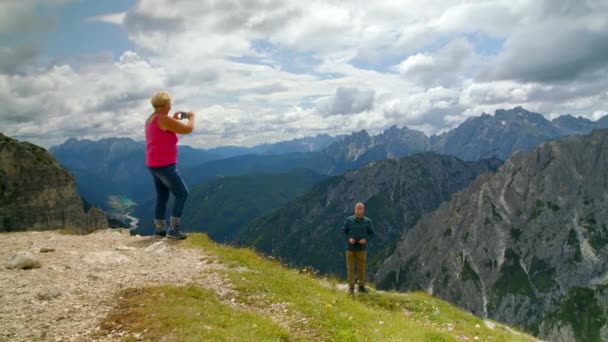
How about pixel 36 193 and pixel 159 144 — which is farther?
pixel 36 193

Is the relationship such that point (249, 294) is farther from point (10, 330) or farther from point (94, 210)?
point (94, 210)

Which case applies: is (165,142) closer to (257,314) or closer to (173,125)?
(173,125)

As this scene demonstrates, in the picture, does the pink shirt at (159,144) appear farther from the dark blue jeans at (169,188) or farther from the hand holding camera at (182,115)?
the hand holding camera at (182,115)

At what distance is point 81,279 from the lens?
42.8 ft

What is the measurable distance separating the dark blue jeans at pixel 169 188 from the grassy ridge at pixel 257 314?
3.11m

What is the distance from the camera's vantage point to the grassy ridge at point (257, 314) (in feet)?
32.2

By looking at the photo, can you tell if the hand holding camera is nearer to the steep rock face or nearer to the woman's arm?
the woman's arm

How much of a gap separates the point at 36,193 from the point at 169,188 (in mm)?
76001

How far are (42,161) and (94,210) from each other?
14.9 meters

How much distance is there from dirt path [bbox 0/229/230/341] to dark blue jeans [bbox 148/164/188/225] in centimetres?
128

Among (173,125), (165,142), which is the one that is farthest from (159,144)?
(173,125)

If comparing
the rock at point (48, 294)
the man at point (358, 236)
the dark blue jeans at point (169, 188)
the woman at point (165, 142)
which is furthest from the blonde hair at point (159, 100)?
the man at point (358, 236)

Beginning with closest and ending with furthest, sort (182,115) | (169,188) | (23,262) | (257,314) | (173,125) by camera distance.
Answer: (257,314) < (23,262) < (173,125) < (182,115) < (169,188)

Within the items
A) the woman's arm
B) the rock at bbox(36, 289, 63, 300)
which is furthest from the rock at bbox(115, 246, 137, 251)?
the rock at bbox(36, 289, 63, 300)
